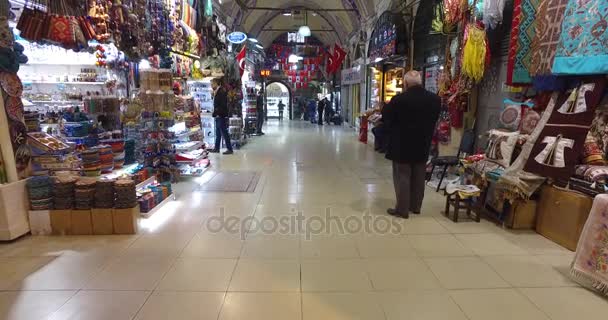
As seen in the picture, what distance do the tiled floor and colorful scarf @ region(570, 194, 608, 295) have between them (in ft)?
0.32

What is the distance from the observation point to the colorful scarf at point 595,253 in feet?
8.10

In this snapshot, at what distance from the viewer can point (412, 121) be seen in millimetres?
3764

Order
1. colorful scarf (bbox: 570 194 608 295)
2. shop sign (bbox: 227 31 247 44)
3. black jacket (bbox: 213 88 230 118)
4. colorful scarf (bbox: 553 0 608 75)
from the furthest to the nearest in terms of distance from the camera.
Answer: shop sign (bbox: 227 31 247 44) → black jacket (bbox: 213 88 230 118) → colorful scarf (bbox: 553 0 608 75) → colorful scarf (bbox: 570 194 608 295)

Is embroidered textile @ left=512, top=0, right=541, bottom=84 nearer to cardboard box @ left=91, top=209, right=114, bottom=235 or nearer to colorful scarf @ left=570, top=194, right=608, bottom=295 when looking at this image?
colorful scarf @ left=570, top=194, right=608, bottom=295

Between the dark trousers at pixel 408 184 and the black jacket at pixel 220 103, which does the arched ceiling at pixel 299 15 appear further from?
the dark trousers at pixel 408 184

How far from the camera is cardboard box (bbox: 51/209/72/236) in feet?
11.3

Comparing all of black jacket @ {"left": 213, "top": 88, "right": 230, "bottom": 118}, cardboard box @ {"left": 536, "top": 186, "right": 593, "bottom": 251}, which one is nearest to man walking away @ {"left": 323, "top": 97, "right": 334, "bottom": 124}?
black jacket @ {"left": 213, "top": 88, "right": 230, "bottom": 118}

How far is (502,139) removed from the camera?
386 centimetres

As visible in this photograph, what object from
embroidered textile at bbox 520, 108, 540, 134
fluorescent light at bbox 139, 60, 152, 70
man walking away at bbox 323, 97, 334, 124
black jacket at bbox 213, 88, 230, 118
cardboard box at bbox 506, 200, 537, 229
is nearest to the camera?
cardboard box at bbox 506, 200, 537, 229

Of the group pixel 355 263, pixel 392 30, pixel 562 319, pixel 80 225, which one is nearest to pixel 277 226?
pixel 355 263

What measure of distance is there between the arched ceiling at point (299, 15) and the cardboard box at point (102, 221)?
345 inches

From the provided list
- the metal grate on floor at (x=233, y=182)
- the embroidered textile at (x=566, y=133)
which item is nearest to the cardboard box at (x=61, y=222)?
the metal grate on floor at (x=233, y=182)

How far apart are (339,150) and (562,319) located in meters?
6.92

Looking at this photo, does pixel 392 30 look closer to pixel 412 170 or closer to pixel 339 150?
pixel 339 150
